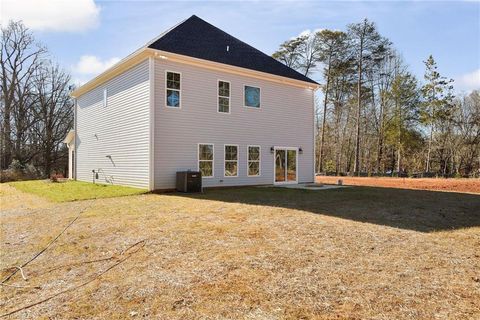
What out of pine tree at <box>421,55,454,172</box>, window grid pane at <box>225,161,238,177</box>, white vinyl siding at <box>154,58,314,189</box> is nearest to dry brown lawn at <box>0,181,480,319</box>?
white vinyl siding at <box>154,58,314,189</box>

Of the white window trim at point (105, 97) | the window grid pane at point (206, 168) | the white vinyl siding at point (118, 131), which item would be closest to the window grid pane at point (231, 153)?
the window grid pane at point (206, 168)

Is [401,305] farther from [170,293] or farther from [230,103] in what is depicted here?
[230,103]

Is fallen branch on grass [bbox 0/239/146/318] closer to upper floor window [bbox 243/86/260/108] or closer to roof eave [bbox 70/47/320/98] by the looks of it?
roof eave [bbox 70/47/320/98]

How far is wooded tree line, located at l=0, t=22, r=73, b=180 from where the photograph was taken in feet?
90.7

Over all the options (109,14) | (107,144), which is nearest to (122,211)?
(109,14)

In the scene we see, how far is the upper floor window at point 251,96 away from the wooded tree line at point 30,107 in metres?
19.6

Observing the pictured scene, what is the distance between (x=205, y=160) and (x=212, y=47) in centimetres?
498

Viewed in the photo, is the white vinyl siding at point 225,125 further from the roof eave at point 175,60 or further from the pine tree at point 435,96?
the pine tree at point 435,96

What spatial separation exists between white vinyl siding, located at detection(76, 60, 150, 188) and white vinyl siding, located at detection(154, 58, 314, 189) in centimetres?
68

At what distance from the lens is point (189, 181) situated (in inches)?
481

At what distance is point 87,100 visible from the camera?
1839cm

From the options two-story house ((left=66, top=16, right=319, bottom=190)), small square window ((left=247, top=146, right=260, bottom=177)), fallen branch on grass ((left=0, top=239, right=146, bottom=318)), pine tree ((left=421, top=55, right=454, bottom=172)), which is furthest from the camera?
pine tree ((left=421, top=55, right=454, bottom=172))

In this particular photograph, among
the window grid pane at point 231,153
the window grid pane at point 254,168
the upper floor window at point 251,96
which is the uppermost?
the upper floor window at point 251,96

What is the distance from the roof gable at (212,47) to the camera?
13086mm
